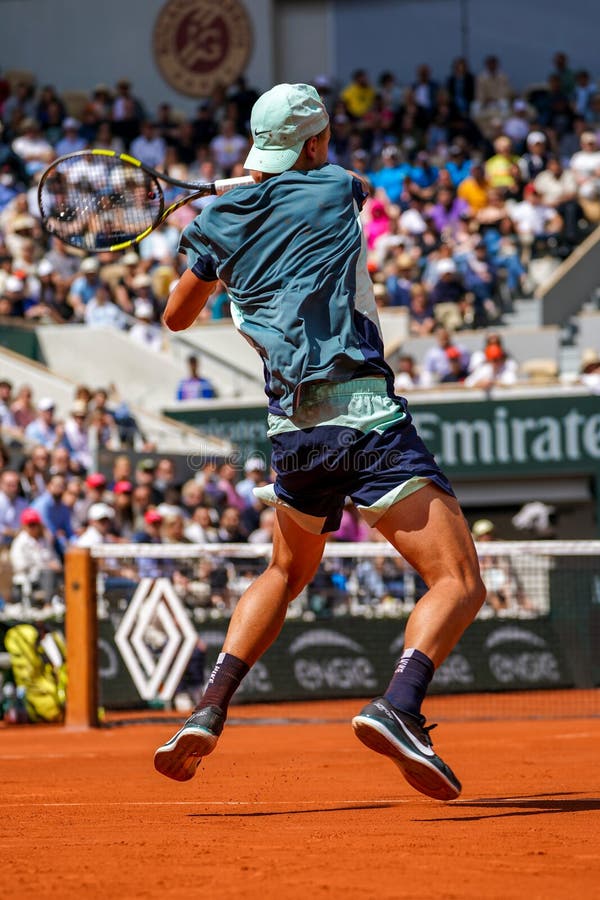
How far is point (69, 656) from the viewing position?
11500 millimetres

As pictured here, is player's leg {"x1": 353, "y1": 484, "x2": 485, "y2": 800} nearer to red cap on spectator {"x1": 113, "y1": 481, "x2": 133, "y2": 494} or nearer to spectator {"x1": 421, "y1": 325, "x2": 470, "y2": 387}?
red cap on spectator {"x1": 113, "y1": 481, "x2": 133, "y2": 494}

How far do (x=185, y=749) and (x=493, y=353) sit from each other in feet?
49.1

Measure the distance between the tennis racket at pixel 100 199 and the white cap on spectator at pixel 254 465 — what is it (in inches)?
425

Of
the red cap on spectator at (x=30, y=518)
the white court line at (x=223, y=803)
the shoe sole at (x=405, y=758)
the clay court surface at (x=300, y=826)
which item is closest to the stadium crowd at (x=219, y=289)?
the red cap on spectator at (x=30, y=518)

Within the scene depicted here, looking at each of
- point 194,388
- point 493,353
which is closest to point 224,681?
point 493,353

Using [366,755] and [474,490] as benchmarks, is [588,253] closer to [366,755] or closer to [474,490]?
[474,490]

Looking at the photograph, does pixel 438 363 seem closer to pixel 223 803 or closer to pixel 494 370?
pixel 494 370

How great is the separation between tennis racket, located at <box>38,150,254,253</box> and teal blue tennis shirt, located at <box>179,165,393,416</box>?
1.12 metres

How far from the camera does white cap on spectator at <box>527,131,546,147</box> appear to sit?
76.9 ft

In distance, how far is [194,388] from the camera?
66.3ft

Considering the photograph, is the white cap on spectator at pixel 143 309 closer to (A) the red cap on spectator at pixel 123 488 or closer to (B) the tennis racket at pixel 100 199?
(A) the red cap on spectator at pixel 123 488

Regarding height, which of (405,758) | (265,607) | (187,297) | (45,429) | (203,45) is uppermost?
(203,45)

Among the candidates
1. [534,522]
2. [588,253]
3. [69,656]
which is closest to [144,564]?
[69,656]

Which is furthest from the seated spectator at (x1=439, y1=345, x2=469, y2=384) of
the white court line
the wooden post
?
the white court line
